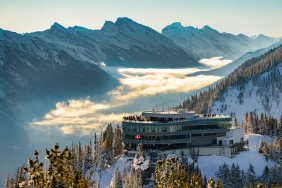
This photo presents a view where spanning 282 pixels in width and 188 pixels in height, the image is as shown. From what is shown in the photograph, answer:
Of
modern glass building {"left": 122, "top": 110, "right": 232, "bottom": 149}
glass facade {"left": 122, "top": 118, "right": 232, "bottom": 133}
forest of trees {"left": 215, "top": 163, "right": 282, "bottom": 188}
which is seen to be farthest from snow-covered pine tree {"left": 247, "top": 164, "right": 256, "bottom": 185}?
glass facade {"left": 122, "top": 118, "right": 232, "bottom": 133}

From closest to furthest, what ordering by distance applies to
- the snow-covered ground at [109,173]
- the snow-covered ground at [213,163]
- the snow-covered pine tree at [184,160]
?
the snow-covered pine tree at [184,160], the snow-covered ground at [213,163], the snow-covered ground at [109,173]

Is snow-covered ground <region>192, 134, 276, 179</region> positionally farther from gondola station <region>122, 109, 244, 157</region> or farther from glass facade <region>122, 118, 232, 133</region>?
glass facade <region>122, 118, 232, 133</region>

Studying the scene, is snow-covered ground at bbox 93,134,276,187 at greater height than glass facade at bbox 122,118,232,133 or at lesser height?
lesser

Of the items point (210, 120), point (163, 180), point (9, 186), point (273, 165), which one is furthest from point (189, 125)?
point (163, 180)

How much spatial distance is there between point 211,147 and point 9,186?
8943 cm

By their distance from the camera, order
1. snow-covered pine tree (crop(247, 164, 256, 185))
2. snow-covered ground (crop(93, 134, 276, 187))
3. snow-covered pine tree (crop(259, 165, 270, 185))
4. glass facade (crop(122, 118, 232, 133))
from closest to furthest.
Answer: snow-covered pine tree (crop(247, 164, 256, 185)), snow-covered pine tree (crop(259, 165, 270, 185)), snow-covered ground (crop(93, 134, 276, 187)), glass facade (crop(122, 118, 232, 133))

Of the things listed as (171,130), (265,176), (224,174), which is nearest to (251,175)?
(265,176)

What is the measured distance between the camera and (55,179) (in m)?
49.7

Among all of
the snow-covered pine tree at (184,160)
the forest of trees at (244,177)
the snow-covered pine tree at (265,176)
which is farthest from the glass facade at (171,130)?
the snow-covered pine tree at (265,176)

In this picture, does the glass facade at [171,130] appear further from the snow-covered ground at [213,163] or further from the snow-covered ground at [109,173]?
the snow-covered ground at [213,163]

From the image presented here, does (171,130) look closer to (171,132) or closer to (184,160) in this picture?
(171,132)

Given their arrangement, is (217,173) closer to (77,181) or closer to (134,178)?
(134,178)

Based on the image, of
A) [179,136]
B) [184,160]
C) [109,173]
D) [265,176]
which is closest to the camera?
[265,176]

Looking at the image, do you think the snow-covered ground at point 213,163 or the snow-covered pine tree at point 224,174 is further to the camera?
the snow-covered ground at point 213,163
